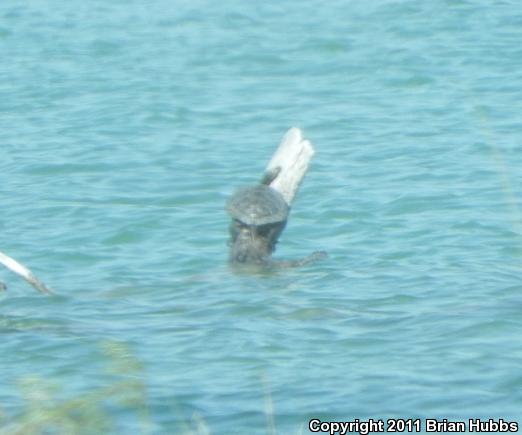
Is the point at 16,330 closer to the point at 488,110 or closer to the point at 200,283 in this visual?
the point at 200,283

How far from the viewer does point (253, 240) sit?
409 inches

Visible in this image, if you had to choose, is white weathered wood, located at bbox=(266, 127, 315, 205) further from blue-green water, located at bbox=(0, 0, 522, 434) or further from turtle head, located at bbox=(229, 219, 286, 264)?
blue-green water, located at bbox=(0, 0, 522, 434)

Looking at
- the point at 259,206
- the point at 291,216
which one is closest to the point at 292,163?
the point at 259,206

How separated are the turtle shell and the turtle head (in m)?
0.08

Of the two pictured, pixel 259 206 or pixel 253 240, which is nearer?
pixel 259 206

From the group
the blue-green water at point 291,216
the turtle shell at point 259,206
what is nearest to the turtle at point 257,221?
the turtle shell at point 259,206

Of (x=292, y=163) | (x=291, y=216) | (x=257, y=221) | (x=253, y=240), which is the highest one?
(x=292, y=163)

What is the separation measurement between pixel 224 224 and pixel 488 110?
192 inches

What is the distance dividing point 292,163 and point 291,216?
2.61 meters

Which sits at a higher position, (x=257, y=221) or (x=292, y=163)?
(x=292, y=163)

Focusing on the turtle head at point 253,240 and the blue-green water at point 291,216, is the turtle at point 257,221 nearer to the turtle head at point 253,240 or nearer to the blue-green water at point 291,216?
the turtle head at point 253,240

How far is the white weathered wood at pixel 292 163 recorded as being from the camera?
10.4m

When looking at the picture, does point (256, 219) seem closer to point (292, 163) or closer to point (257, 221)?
point (257, 221)

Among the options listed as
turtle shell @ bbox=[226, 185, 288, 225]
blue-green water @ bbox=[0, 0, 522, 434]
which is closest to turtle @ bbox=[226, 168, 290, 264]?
turtle shell @ bbox=[226, 185, 288, 225]
